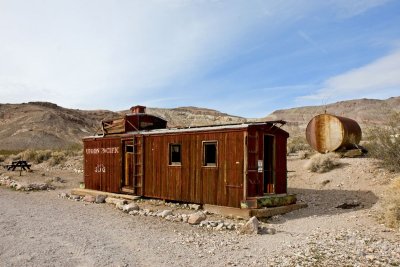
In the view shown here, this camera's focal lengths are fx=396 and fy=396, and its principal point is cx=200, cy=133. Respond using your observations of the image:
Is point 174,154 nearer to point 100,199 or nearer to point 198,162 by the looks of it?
point 198,162

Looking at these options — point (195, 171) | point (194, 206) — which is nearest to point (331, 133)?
point (195, 171)

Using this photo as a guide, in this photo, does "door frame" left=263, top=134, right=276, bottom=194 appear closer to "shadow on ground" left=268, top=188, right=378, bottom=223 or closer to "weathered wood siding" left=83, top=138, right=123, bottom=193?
"shadow on ground" left=268, top=188, right=378, bottom=223

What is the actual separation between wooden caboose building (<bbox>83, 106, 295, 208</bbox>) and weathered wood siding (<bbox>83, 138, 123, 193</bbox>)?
0.05m

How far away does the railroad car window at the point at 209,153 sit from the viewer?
1433 centimetres

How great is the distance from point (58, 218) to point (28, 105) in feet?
287

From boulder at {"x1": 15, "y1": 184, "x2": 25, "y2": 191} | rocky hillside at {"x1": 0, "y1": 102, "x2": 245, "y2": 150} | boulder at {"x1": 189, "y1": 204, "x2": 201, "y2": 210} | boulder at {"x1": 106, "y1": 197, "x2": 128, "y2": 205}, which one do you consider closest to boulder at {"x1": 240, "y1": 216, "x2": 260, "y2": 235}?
boulder at {"x1": 189, "y1": 204, "x2": 201, "y2": 210}

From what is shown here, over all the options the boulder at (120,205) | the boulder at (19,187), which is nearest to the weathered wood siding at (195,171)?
the boulder at (120,205)

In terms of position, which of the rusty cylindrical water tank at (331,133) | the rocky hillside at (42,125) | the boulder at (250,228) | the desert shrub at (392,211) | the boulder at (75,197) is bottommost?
the boulder at (75,197)

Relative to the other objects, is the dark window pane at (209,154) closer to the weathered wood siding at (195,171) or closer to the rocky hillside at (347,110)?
the weathered wood siding at (195,171)

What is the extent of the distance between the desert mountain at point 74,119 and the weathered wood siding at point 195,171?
42967 mm

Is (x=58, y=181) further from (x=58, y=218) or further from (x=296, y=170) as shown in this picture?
(x=296, y=170)

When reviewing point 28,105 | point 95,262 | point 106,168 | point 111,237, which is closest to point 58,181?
point 106,168

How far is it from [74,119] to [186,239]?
79741 millimetres

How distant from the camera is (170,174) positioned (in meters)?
15.5
